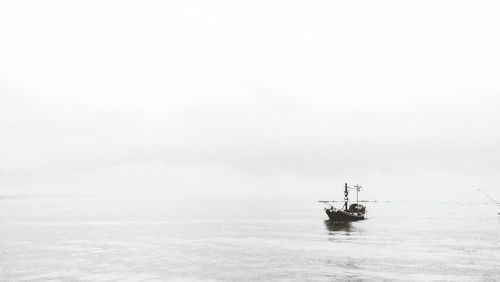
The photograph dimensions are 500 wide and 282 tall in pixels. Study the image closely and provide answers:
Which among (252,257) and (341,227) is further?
(341,227)

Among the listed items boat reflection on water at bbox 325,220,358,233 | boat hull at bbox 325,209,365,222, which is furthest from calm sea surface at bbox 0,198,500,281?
boat hull at bbox 325,209,365,222

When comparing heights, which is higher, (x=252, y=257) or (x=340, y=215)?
(x=340, y=215)

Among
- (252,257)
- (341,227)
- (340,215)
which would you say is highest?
(340,215)

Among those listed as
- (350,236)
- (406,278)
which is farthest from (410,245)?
(406,278)

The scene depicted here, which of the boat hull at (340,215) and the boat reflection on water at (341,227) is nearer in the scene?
the boat reflection on water at (341,227)

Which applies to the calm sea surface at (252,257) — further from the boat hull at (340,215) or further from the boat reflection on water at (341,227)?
the boat hull at (340,215)

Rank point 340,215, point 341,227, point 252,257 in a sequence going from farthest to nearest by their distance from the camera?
point 340,215
point 341,227
point 252,257

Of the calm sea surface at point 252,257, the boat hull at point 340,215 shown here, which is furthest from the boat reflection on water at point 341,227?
the calm sea surface at point 252,257

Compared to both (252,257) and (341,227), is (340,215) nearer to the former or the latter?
(341,227)

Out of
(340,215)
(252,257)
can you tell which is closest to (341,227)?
(340,215)

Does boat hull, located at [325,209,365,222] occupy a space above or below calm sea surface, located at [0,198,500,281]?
above

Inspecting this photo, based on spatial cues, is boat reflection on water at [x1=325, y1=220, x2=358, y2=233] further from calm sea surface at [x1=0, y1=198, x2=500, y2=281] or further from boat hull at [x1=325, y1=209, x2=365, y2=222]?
calm sea surface at [x1=0, y1=198, x2=500, y2=281]

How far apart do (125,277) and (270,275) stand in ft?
57.4

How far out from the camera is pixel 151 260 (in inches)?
2894
